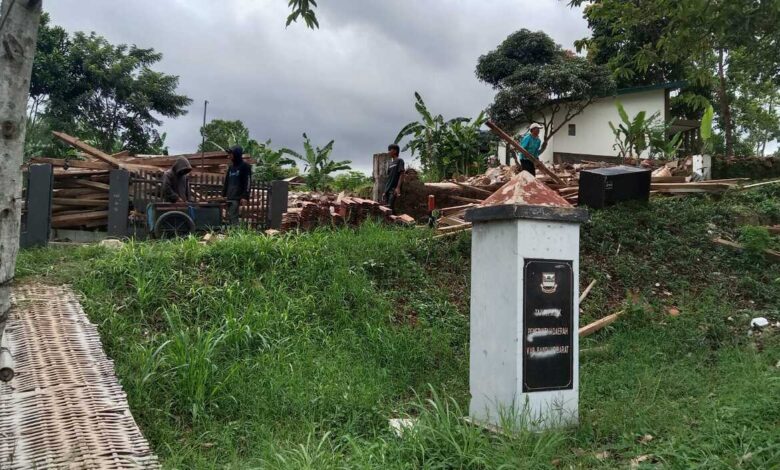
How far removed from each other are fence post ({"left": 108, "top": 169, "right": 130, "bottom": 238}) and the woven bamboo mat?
4724 millimetres

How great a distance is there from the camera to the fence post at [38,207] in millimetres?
9039

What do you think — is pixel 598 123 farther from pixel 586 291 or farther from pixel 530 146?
pixel 586 291

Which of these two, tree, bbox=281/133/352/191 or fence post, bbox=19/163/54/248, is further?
tree, bbox=281/133/352/191

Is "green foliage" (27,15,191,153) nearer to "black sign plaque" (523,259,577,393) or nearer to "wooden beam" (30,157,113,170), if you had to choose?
"wooden beam" (30,157,113,170)

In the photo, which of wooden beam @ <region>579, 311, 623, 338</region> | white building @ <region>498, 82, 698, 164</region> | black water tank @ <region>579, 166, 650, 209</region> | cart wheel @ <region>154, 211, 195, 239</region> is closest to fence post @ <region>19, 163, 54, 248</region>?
cart wheel @ <region>154, 211, 195, 239</region>

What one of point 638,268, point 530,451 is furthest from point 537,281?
point 638,268

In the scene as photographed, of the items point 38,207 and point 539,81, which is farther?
point 539,81

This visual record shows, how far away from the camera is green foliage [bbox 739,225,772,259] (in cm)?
888

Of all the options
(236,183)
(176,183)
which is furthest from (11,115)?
(176,183)

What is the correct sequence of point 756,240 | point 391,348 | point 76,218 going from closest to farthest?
point 391,348 → point 756,240 → point 76,218

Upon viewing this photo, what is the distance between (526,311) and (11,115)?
321cm

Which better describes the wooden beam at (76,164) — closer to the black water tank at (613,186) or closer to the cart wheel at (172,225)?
the cart wheel at (172,225)

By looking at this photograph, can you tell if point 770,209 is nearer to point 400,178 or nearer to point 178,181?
point 400,178

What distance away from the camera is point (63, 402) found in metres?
4.35
